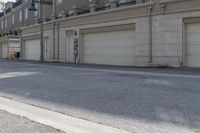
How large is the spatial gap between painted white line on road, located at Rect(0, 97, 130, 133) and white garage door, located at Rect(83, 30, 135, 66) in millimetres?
19735

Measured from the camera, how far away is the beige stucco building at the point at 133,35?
2438 centimetres

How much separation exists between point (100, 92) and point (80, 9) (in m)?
26.5

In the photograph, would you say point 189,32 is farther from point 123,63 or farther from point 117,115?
point 117,115

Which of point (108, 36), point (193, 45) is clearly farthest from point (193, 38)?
point (108, 36)

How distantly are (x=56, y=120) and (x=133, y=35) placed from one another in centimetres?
2158

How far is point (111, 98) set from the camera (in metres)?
10.1

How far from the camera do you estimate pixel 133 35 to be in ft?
93.8

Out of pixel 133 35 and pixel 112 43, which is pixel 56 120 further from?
pixel 112 43

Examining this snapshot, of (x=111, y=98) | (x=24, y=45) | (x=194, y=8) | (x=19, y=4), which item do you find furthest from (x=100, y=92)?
(x=19, y=4)

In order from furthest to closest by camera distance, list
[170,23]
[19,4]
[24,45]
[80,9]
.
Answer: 1. [19,4]
2. [24,45]
3. [80,9]
4. [170,23]

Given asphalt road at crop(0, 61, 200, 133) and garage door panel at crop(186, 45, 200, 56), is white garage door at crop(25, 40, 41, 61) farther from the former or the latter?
asphalt road at crop(0, 61, 200, 133)

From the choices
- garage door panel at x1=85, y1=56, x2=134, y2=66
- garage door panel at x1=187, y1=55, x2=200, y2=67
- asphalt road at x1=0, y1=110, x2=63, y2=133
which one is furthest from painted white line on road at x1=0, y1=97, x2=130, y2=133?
garage door panel at x1=85, y1=56, x2=134, y2=66

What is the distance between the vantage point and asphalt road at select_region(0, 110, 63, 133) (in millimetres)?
6508

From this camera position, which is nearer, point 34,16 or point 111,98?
point 111,98
